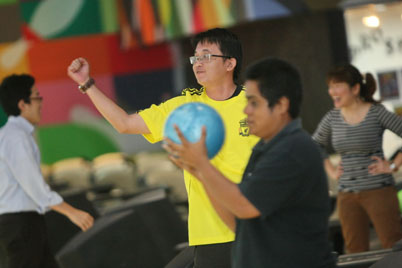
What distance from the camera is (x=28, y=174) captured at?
4188mm

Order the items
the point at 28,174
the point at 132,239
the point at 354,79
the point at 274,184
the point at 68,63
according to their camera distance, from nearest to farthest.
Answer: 1. the point at 274,184
2. the point at 28,174
3. the point at 354,79
4. the point at 132,239
5. the point at 68,63

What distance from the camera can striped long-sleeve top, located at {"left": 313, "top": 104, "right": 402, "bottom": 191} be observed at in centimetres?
422

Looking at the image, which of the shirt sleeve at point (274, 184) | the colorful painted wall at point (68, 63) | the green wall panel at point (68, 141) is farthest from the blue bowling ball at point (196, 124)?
the green wall panel at point (68, 141)

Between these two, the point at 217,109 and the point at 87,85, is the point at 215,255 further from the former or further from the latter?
the point at 87,85

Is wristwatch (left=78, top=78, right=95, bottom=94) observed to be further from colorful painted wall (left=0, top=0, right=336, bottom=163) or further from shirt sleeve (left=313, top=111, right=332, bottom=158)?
colorful painted wall (left=0, top=0, right=336, bottom=163)

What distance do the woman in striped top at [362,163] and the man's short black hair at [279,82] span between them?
7.22 ft

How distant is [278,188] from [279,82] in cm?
30

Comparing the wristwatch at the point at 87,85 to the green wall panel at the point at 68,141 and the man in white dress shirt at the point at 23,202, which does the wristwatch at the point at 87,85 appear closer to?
the man in white dress shirt at the point at 23,202

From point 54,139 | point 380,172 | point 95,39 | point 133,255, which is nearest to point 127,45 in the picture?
point 95,39

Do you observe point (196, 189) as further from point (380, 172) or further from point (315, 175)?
point (380, 172)

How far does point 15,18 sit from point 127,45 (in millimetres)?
2429

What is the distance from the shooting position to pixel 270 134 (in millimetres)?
2133

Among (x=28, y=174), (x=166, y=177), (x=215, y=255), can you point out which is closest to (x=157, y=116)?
(x=215, y=255)

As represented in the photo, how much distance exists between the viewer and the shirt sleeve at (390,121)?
13.7 feet
